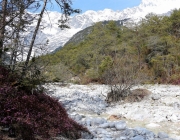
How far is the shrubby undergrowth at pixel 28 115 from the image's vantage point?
15.0 feet

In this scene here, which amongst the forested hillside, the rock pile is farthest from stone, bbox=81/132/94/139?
the forested hillside

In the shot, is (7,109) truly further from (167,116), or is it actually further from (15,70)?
(167,116)

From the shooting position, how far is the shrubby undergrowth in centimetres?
456

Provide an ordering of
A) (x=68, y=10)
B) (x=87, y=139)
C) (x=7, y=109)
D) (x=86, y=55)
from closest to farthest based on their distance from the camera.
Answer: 1. (x=7, y=109)
2. (x=87, y=139)
3. (x=68, y=10)
4. (x=86, y=55)

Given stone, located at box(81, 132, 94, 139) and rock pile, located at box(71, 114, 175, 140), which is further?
rock pile, located at box(71, 114, 175, 140)

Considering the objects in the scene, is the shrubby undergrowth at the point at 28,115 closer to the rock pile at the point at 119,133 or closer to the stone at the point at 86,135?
the stone at the point at 86,135

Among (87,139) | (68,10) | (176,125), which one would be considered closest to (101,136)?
(87,139)

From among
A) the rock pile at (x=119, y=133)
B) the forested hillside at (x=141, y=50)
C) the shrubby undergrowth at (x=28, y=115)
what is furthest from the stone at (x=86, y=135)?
the forested hillside at (x=141, y=50)

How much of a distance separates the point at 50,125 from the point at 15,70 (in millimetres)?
1800

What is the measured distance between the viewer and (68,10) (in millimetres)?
12477

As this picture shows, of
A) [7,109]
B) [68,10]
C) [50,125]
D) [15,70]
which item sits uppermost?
[68,10]

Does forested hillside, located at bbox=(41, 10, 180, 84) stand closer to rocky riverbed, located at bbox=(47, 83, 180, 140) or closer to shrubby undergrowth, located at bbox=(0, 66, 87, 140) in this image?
rocky riverbed, located at bbox=(47, 83, 180, 140)

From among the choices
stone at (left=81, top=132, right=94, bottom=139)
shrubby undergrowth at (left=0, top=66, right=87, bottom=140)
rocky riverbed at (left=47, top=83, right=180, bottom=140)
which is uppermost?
shrubby undergrowth at (left=0, top=66, right=87, bottom=140)

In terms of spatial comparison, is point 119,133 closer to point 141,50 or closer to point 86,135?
point 86,135
